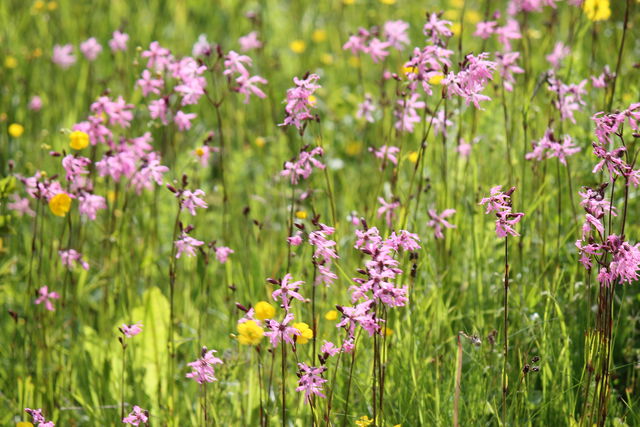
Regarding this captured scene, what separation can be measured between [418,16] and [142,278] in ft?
8.59

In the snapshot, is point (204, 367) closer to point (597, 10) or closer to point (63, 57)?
point (597, 10)

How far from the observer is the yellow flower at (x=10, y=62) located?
4.17 meters

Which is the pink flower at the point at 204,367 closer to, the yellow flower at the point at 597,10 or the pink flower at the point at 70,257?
the pink flower at the point at 70,257

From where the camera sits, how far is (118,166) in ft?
8.27

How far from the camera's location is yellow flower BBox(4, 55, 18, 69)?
13.7 feet

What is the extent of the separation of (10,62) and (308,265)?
2.23 meters

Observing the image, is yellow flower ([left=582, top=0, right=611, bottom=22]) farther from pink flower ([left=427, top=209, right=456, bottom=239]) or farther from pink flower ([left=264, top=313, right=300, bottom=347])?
pink flower ([left=264, top=313, right=300, bottom=347])

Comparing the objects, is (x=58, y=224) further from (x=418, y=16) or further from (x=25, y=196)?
(x=418, y=16)

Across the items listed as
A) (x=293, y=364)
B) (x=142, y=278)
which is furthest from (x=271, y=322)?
(x=142, y=278)

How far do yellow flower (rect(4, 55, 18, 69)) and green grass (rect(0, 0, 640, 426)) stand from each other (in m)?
0.03

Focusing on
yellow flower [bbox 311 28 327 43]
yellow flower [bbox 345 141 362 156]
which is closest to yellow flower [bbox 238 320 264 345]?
yellow flower [bbox 345 141 362 156]

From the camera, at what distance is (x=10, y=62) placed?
4.21 meters

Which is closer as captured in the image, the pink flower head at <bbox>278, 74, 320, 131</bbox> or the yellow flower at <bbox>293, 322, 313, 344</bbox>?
the yellow flower at <bbox>293, 322, 313, 344</bbox>

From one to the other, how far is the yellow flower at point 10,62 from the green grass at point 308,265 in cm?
3
